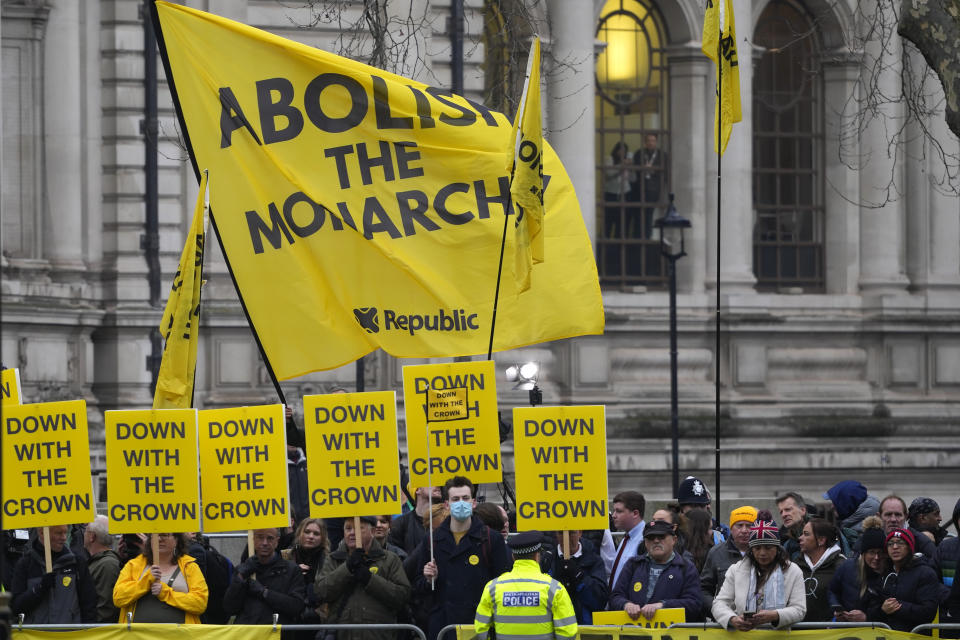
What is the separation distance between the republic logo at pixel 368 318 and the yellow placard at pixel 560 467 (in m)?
1.94

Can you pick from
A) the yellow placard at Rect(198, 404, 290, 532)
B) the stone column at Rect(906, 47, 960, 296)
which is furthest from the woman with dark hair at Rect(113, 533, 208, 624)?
the stone column at Rect(906, 47, 960, 296)

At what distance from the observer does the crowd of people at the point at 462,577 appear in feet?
41.7

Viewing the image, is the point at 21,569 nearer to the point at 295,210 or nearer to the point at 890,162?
the point at 295,210

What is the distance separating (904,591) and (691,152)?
57.7ft

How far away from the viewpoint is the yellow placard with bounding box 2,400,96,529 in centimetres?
1297

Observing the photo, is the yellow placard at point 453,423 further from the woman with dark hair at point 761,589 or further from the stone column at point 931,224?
the stone column at point 931,224

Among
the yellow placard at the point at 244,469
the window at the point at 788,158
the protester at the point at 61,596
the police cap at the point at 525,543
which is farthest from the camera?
the window at the point at 788,158

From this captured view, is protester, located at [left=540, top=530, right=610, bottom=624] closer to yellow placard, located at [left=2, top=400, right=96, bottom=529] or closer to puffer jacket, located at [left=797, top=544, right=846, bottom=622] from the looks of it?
puffer jacket, located at [left=797, top=544, right=846, bottom=622]

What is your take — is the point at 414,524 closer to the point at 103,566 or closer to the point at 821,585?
the point at 103,566

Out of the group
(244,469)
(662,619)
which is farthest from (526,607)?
(244,469)

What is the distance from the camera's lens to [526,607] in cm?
1138

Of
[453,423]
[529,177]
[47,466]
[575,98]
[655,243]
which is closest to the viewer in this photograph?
[47,466]

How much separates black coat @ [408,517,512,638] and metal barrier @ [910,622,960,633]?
2.48 meters

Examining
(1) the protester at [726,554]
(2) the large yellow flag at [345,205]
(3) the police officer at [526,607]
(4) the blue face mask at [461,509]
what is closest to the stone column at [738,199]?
(2) the large yellow flag at [345,205]
